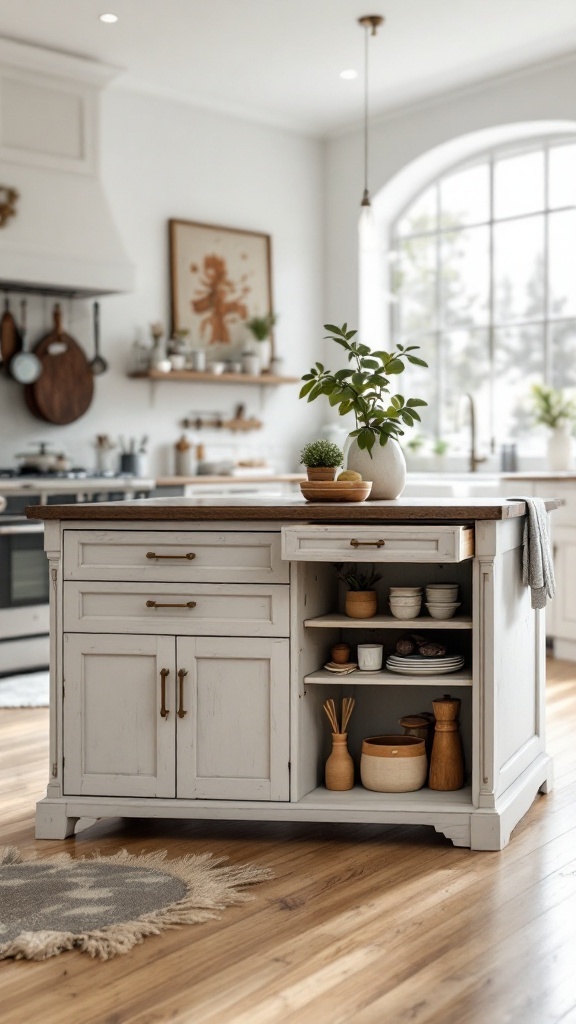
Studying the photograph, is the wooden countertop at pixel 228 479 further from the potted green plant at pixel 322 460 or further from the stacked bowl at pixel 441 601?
the stacked bowl at pixel 441 601

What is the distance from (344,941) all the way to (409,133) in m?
5.39

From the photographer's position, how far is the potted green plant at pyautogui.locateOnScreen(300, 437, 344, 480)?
10.1ft

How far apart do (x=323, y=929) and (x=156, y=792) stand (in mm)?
703

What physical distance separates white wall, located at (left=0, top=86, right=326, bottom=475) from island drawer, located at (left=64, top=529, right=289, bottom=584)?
2.95m

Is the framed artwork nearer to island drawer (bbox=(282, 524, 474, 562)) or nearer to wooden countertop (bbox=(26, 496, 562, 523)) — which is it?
wooden countertop (bbox=(26, 496, 562, 523))

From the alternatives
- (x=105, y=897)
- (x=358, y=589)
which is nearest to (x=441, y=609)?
(x=358, y=589)

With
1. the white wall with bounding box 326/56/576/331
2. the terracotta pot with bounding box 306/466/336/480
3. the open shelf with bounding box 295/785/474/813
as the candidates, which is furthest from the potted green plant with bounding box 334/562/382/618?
the white wall with bounding box 326/56/576/331

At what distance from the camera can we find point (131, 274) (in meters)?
5.65

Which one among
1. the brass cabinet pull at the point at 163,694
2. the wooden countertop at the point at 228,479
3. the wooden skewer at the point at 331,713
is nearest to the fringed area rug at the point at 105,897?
the brass cabinet pull at the point at 163,694

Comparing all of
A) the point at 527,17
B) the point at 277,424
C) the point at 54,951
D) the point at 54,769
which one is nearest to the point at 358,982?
the point at 54,951

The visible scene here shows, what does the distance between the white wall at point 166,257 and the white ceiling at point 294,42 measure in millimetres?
236

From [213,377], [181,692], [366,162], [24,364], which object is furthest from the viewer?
[366,162]

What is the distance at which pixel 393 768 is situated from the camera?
9.34 feet

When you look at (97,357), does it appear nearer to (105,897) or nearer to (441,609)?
(441,609)
